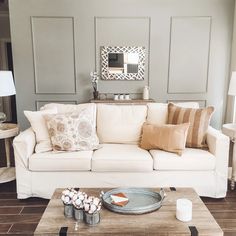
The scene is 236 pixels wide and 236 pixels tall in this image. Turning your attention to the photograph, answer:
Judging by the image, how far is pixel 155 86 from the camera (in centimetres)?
513

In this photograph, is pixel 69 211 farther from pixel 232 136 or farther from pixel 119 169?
pixel 232 136

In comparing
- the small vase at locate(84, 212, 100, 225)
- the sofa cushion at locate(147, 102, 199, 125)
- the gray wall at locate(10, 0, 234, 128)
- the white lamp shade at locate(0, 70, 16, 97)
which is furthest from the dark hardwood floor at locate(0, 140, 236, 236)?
the gray wall at locate(10, 0, 234, 128)

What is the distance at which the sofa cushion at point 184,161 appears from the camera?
2523 millimetres

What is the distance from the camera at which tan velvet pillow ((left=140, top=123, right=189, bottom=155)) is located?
8.48 feet

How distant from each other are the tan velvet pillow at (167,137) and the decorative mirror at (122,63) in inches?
97.8

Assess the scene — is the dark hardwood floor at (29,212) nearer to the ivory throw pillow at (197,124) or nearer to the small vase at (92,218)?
the ivory throw pillow at (197,124)

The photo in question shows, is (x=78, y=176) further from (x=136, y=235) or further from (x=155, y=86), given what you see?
(x=155, y=86)

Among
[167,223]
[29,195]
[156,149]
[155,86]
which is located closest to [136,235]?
[167,223]

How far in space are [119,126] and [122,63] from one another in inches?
93.4

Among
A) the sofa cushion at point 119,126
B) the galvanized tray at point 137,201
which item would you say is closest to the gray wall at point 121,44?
the sofa cushion at point 119,126

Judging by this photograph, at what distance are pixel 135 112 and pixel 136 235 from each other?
1.71m

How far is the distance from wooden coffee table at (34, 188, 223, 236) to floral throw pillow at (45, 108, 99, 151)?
37.7 inches

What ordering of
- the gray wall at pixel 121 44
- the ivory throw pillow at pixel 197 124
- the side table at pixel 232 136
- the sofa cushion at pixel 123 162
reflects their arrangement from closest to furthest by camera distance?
the sofa cushion at pixel 123 162 → the ivory throw pillow at pixel 197 124 → the side table at pixel 232 136 → the gray wall at pixel 121 44

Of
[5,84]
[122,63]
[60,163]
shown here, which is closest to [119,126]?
[60,163]
